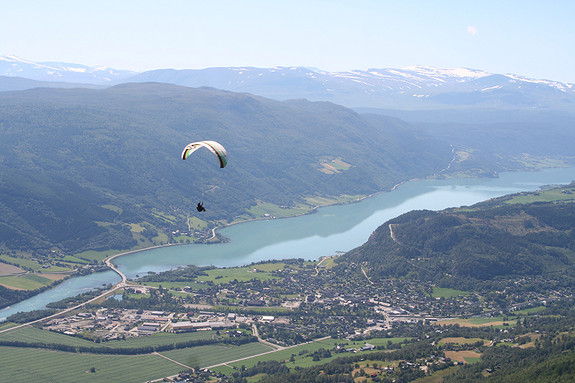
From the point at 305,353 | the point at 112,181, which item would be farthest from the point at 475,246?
the point at 112,181

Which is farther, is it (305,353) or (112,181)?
(112,181)

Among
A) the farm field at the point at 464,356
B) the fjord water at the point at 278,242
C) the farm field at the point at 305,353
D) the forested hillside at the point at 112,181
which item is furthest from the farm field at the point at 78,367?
the forested hillside at the point at 112,181

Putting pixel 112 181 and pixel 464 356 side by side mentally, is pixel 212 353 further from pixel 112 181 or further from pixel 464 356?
pixel 112 181

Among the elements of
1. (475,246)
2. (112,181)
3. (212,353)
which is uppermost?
(112,181)

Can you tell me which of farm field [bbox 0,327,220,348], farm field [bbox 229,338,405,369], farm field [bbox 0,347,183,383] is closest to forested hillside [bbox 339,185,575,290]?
farm field [bbox 229,338,405,369]

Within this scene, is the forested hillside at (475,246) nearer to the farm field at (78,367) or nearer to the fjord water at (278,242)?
the fjord water at (278,242)

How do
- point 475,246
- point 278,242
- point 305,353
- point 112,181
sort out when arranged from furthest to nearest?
point 112,181, point 278,242, point 475,246, point 305,353
